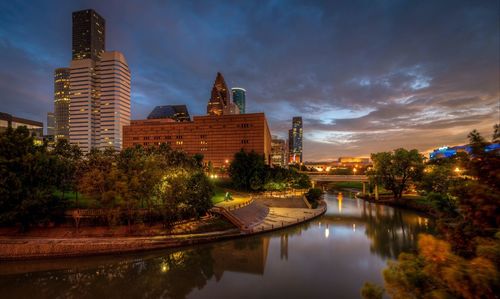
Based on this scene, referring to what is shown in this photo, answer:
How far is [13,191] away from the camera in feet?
106

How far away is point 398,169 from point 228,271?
60.9 m

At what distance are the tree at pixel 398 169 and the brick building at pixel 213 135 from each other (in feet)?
251

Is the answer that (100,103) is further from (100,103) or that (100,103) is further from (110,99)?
(110,99)

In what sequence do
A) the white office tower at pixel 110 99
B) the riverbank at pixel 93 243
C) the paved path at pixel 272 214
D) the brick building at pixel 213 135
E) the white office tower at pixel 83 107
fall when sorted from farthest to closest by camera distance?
the white office tower at pixel 83 107
the white office tower at pixel 110 99
the brick building at pixel 213 135
the paved path at pixel 272 214
the riverbank at pixel 93 243

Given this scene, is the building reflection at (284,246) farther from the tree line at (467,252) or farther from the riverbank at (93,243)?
the tree line at (467,252)

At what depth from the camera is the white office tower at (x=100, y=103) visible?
168 metres

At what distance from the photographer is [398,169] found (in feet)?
237

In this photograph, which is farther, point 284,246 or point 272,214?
point 272,214

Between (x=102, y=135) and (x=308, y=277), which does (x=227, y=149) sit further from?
(x=308, y=277)

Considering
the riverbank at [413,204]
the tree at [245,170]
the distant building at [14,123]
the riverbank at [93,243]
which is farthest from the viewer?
the distant building at [14,123]

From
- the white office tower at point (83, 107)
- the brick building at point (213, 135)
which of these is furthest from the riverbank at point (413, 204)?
the white office tower at point (83, 107)

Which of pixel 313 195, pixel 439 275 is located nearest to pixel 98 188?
pixel 439 275

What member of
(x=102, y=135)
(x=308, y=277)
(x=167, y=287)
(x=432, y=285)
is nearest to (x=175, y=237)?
(x=167, y=287)

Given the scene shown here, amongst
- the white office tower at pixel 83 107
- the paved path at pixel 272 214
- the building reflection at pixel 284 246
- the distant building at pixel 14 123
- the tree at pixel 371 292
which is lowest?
the building reflection at pixel 284 246
